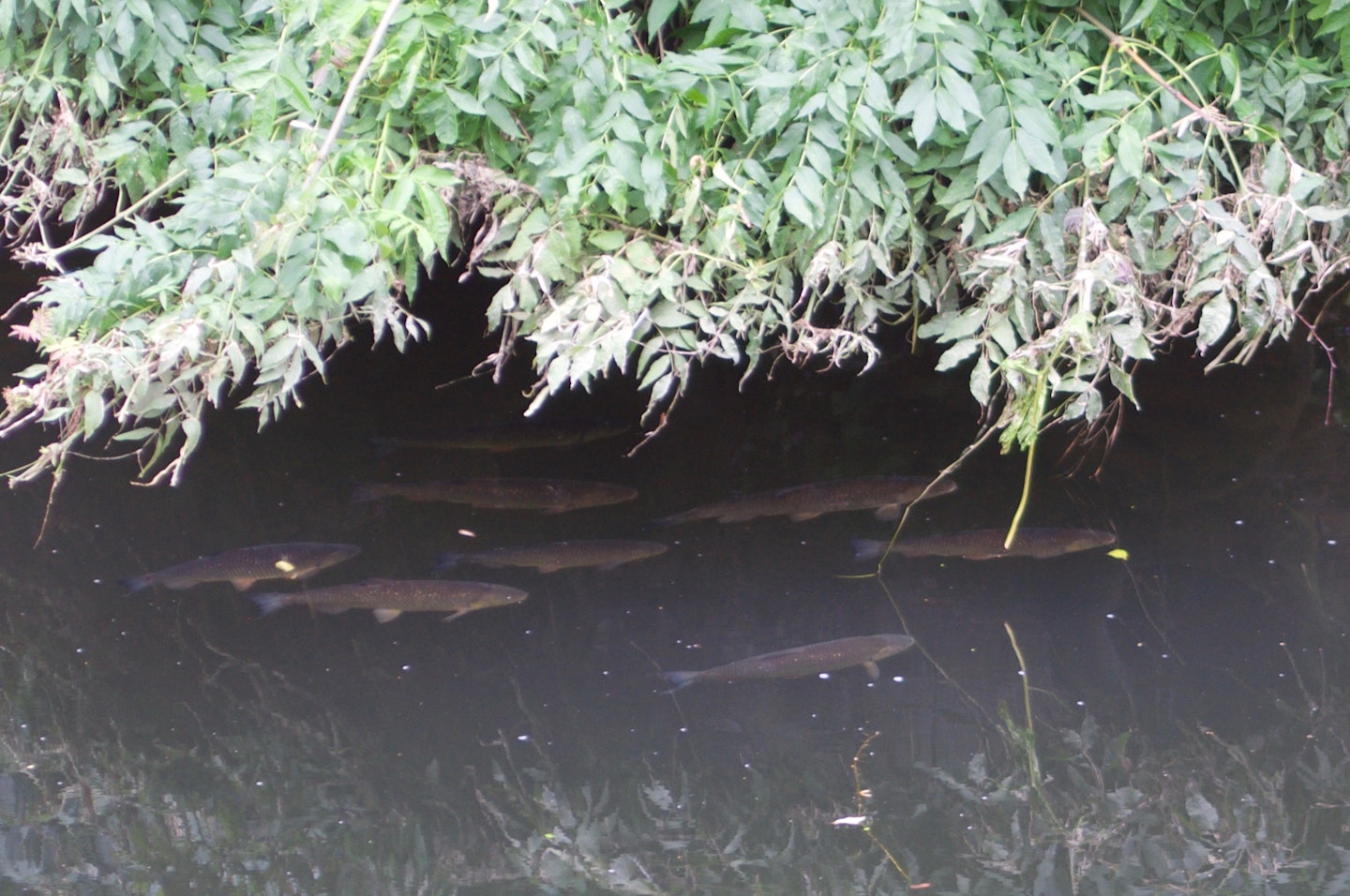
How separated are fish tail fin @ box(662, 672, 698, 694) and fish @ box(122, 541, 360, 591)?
4.00ft

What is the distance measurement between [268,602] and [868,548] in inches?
73.4

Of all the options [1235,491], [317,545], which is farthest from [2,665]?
[1235,491]

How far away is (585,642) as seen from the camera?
3.41 meters

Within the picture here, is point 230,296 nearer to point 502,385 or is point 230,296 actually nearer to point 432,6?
point 432,6

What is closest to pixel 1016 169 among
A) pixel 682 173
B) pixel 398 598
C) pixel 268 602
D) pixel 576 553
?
pixel 682 173

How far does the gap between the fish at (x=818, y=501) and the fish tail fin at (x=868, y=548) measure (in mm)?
180

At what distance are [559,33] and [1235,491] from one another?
2861 mm

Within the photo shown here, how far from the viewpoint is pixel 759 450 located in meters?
4.65

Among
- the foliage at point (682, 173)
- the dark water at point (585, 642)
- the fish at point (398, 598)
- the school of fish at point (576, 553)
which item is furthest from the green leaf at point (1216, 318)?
the fish at point (398, 598)

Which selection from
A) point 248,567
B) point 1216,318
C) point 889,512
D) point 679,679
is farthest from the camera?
point 889,512

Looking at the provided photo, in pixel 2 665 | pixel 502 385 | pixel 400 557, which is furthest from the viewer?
pixel 502 385

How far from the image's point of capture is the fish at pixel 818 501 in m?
4.07

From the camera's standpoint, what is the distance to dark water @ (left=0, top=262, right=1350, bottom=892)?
284 cm

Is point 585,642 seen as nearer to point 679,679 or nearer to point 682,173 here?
point 679,679
